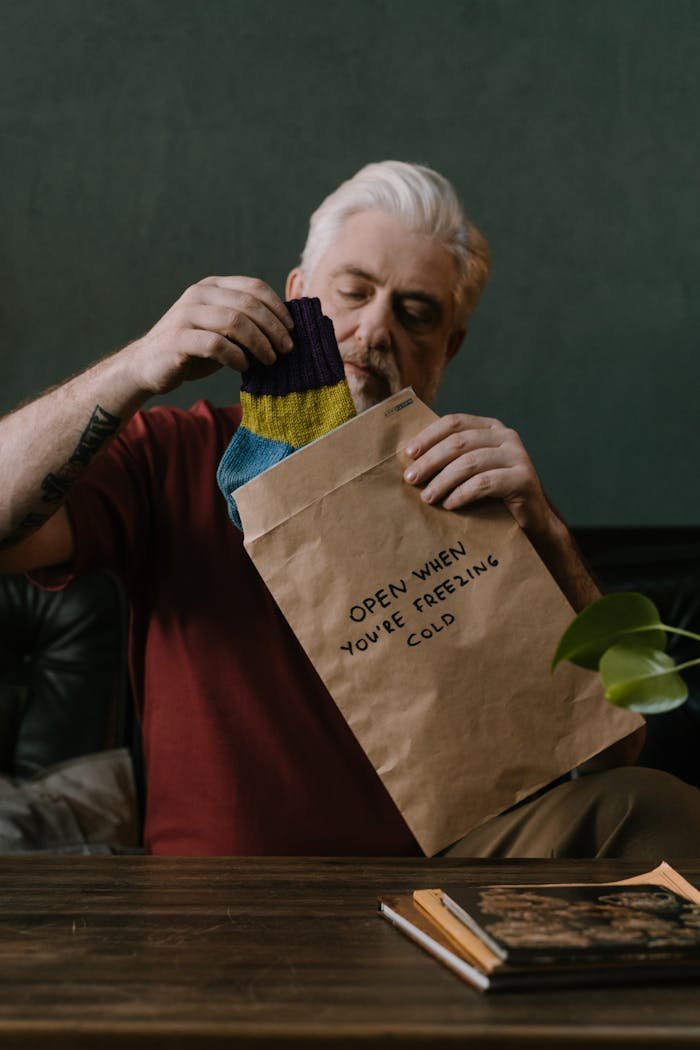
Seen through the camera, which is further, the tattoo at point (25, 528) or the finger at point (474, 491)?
the tattoo at point (25, 528)

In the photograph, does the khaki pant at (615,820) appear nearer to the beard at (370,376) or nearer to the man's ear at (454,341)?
the beard at (370,376)

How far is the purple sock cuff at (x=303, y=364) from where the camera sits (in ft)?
3.32

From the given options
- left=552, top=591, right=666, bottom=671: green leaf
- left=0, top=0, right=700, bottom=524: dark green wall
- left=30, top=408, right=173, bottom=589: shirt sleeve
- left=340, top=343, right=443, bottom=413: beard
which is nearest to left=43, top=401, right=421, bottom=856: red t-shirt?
left=30, top=408, right=173, bottom=589: shirt sleeve

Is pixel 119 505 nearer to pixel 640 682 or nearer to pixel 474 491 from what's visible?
pixel 474 491

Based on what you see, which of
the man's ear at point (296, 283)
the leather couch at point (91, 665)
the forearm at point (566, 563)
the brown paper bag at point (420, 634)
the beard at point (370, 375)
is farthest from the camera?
the leather couch at point (91, 665)

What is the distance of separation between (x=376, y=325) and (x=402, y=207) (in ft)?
0.61

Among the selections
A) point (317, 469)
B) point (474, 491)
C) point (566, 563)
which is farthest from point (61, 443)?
point (566, 563)

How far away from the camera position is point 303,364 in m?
1.02

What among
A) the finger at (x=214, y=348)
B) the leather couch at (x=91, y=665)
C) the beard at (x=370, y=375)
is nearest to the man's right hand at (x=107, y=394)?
the finger at (x=214, y=348)

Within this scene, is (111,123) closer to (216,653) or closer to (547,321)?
(547,321)

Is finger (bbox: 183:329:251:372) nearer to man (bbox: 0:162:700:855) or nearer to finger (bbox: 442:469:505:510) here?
man (bbox: 0:162:700:855)

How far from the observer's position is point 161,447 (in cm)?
129

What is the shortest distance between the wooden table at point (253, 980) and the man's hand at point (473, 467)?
12.5 inches

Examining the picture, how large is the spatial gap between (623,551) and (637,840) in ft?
3.07
